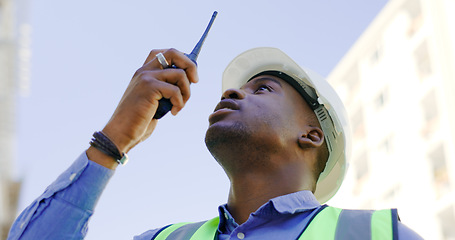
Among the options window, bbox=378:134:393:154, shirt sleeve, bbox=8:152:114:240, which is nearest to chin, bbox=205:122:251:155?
shirt sleeve, bbox=8:152:114:240

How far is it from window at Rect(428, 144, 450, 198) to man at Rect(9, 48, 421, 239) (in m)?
18.6

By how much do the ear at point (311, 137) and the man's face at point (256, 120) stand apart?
0.13ft

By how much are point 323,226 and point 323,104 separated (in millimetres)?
1162

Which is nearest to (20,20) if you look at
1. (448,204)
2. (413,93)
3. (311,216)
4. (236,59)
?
(413,93)

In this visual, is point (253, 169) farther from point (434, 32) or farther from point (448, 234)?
point (434, 32)

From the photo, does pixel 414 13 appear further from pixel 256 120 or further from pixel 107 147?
pixel 107 147

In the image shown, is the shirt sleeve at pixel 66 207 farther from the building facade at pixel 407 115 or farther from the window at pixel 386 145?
the window at pixel 386 145

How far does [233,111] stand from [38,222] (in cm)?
111

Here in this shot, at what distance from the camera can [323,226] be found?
219cm

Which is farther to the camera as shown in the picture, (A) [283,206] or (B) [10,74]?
(B) [10,74]

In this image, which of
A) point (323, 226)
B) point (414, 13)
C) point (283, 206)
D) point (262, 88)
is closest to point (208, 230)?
point (283, 206)

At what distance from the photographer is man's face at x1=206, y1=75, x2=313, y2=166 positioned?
2779 mm

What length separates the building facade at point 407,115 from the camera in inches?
832

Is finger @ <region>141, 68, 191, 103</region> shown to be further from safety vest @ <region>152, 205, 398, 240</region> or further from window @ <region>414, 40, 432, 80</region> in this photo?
window @ <region>414, 40, 432, 80</region>
